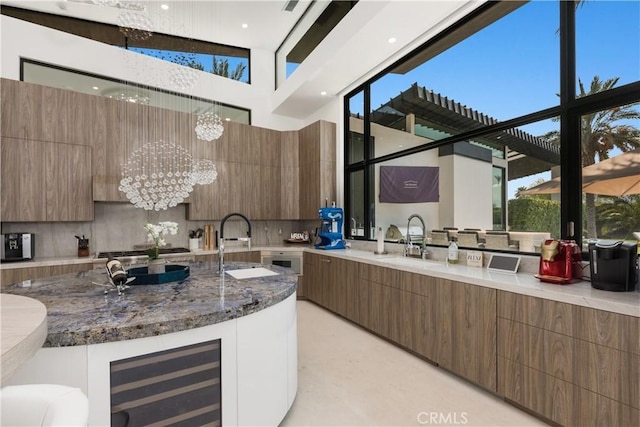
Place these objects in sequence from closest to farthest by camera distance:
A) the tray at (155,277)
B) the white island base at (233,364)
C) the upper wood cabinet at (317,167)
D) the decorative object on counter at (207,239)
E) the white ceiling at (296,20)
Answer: the white island base at (233,364) → the tray at (155,277) → the white ceiling at (296,20) → the decorative object on counter at (207,239) → the upper wood cabinet at (317,167)

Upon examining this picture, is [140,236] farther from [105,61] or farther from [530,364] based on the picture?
[530,364]

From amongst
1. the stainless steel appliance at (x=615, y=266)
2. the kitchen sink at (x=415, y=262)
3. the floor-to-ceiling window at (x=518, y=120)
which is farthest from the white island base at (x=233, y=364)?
the floor-to-ceiling window at (x=518, y=120)

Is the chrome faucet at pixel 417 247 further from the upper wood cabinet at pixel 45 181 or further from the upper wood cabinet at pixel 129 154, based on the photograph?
the upper wood cabinet at pixel 45 181

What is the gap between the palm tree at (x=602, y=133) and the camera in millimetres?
Answer: 2051

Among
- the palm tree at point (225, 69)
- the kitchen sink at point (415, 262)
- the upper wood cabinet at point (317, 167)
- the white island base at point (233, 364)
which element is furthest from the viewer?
the palm tree at point (225, 69)

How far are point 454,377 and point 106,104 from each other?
4.89 m

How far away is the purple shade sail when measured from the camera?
3830 mm

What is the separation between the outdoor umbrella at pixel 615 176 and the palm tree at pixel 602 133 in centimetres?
4

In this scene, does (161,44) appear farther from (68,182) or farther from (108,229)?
(108,229)

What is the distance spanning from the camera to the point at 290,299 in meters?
1.94

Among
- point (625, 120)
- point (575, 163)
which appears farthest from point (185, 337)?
point (625, 120)

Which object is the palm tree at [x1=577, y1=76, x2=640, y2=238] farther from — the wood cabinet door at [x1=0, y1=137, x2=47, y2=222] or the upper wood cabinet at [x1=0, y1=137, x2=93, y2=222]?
the wood cabinet door at [x1=0, y1=137, x2=47, y2=222]

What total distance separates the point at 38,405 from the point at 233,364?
938 millimetres

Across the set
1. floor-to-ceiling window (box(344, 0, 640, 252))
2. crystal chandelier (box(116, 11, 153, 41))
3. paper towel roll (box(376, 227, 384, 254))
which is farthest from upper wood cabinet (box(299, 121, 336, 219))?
crystal chandelier (box(116, 11, 153, 41))
